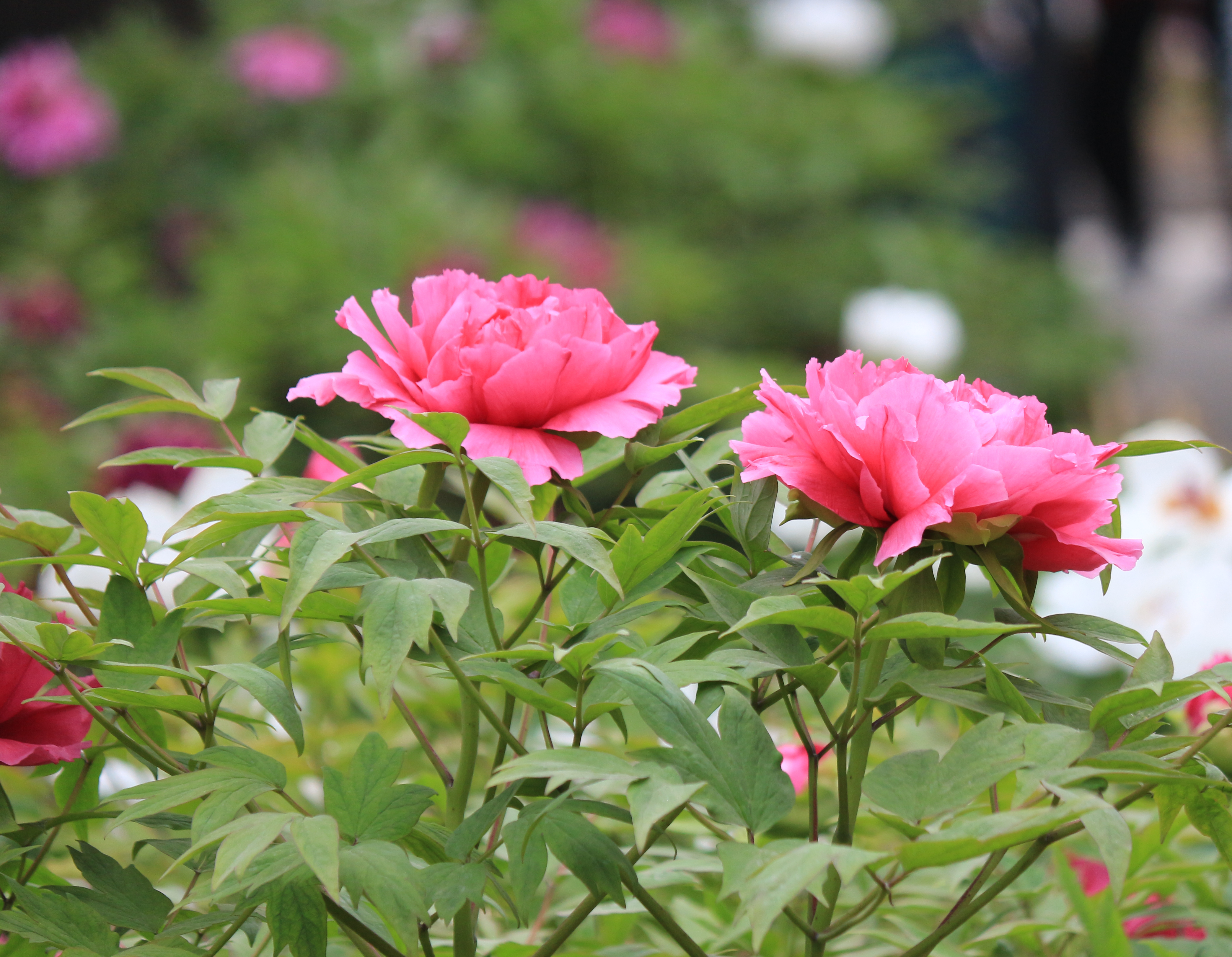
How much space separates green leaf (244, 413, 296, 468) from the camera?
0.35 m

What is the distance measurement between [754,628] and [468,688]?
0.23 ft

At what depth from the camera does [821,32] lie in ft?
8.14

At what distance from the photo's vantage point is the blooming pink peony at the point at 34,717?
1.04 feet

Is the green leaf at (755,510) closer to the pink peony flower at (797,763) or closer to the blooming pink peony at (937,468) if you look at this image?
the blooming pink peony at (937,468)

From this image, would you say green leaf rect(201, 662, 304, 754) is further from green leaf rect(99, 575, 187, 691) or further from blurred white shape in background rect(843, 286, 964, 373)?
blurred white shape in background rect(843, 286, 964, 373)

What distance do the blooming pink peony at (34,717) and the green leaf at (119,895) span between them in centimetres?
3

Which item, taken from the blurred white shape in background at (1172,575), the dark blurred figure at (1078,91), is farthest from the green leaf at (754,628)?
the dark blurred figure at (1078,91)

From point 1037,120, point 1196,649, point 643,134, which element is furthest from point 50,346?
point 1037,120

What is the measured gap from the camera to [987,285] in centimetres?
229

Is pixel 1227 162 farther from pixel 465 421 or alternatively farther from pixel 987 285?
pixel 465 421

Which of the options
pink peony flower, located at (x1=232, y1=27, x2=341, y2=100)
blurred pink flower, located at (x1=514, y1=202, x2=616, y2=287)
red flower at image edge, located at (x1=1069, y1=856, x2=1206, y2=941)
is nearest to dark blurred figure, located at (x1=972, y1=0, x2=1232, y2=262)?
blurred pink flower, located at (x1=514, y1=202, x2=616, y2=287)

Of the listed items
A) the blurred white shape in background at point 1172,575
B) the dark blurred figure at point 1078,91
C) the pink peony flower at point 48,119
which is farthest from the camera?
the dark blurred figure at point 1078,91

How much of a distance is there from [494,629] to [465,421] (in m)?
0.06

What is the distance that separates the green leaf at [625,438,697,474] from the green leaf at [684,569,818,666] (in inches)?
1.2
